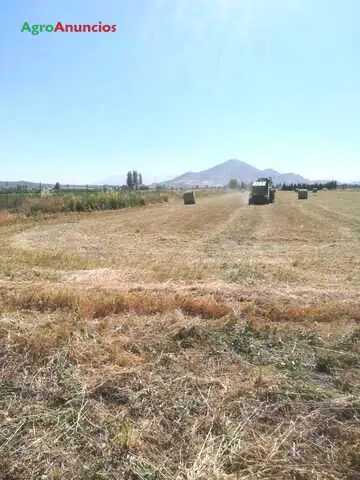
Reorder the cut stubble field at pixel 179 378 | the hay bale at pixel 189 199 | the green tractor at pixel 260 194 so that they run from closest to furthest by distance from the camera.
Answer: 1. the cut stubble field at pixel 179 378
2. the green tractor at pixel 260 194
3. the hay bale at pixel 189 199

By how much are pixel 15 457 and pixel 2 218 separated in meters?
23.9

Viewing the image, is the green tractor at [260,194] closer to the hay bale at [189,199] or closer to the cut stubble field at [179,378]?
the hay bale at [189,199]

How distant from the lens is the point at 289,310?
5785 millimetres

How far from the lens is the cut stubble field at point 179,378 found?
2898 millimetres

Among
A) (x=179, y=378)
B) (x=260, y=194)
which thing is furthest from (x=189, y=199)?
(x=179, y=378)

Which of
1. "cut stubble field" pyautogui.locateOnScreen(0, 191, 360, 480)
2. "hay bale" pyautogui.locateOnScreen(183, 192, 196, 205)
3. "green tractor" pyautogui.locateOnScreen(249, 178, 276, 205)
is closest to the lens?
"cut stubble field" pyautogui.locateOnScreen(0, 191, 360, 480)

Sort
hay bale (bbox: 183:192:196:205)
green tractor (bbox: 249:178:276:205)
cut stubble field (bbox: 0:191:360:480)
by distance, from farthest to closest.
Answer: hay bale (bbox: 183:192:196:205)
green tractor (bbox: 249:178:276:205)
cut stubble field (bbox: 0:191:360:480)

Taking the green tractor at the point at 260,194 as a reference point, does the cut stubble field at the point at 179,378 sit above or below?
below

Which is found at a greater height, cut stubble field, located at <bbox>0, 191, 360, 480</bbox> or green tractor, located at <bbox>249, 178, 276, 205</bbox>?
green tractor, located at <bbox>249, 178, 276, 205</bbox>

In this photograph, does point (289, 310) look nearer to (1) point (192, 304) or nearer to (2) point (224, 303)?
(2) point (224, 303)

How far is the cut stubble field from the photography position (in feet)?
9.51

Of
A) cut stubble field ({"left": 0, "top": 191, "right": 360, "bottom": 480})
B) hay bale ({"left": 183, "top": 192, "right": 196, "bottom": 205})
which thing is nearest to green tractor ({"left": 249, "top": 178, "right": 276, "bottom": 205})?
hay bale ({"left": 183, "top": 192, "right": 196, "bottom": 205})

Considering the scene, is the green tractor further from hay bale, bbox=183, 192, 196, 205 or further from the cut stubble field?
the cut stubble field

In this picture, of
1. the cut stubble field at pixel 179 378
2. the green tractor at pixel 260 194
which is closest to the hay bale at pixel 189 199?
the green tractor at pixel 260 194
